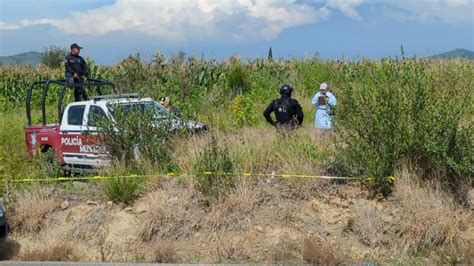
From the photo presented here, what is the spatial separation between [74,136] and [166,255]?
16.7 feet

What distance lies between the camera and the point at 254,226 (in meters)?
7.14

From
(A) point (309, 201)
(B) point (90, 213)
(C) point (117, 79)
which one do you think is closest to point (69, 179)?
(B) point (90, 213)

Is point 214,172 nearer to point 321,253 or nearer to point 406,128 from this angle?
point 321,253

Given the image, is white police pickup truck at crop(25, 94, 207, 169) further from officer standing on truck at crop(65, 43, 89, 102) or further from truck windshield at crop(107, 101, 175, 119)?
officer standing on truck at crop(65, 43, 89, 102)

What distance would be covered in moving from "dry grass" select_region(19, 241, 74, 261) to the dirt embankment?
1 centimetres

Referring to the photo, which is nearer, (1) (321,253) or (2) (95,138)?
(1) (321,253)

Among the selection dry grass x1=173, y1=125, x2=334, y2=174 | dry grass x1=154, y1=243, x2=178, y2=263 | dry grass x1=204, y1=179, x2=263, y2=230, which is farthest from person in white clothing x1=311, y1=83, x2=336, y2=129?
dry grass x1=154, y1=243, x2=178, y2=263

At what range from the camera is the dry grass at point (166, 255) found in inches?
259

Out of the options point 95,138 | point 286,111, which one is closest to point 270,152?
point 286,111

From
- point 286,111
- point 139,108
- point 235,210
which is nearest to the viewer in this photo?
A: point 235,210

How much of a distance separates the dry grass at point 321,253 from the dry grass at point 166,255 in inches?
59.8

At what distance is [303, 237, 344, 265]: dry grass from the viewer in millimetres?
6223

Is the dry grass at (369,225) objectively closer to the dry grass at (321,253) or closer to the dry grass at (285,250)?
the dry grass at (321,253)

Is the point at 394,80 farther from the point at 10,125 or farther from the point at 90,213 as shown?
the point at 10,125
